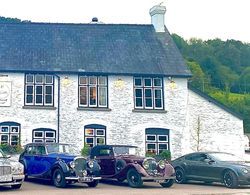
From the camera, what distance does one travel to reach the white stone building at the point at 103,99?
2725 centimetres

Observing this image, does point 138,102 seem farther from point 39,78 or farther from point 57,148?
point 57,148

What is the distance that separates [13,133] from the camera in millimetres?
26844

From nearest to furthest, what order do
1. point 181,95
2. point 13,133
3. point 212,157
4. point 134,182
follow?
point 134,182
point 212,157
point 13,133
point 181,95

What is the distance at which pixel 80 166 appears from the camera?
16.6 meters

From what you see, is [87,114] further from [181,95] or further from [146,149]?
[181,95]

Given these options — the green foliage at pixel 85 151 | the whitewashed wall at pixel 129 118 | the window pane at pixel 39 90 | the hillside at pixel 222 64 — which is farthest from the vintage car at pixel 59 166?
the hillside at pixel 222 64

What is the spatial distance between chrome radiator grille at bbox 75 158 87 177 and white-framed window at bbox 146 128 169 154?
11489 millimetres

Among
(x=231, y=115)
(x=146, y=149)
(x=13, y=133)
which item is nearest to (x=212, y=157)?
(x=146, y=149)

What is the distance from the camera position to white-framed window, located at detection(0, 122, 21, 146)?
87.5ft

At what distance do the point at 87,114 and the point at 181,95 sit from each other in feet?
20.5

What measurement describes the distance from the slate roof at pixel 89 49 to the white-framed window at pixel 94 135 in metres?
3.52

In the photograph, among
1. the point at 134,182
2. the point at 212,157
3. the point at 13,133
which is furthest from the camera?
the point at 13,133

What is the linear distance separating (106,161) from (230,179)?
5.09 meters

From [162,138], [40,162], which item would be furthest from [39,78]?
[40,162]
